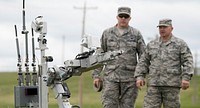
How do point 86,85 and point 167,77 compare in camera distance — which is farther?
point 86,85

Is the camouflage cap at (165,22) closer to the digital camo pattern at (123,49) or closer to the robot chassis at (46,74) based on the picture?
the digital camo pattern at (123,49)

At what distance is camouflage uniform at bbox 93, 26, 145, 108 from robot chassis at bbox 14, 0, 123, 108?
1.29m

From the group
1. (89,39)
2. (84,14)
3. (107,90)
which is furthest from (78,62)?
(84,14)

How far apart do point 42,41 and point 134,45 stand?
6.49 feet

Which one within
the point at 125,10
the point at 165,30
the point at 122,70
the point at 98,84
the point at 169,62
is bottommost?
the point at 98,84

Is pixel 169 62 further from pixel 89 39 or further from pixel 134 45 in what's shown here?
pixel 89 39

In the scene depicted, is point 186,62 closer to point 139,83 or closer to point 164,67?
point 164,67

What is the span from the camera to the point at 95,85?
1489 cm

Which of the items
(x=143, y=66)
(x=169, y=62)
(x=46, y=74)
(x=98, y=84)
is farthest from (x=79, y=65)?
(x=98, y=84)

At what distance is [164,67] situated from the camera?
46.7ft

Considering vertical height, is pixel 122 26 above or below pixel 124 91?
above

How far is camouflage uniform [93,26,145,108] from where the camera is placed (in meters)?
14.6

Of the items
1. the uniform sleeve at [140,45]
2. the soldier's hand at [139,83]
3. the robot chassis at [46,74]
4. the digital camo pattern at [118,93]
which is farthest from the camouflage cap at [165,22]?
the robot chassis at [46,74]

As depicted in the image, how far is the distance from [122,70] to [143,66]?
418 mm
